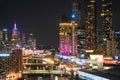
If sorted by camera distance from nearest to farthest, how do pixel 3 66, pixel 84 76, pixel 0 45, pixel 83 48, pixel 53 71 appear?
pixel 84 76
pixel 3 66
pixel 53 71
pixel 0 45
pixel 83 48

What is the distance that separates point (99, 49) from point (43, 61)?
19.5 metres

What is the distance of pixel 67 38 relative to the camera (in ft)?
383

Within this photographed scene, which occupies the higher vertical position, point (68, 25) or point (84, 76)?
point (68, 25)

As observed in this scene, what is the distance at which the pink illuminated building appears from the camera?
11456 centimetres

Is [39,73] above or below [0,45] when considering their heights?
below

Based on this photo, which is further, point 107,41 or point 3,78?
point 107,41

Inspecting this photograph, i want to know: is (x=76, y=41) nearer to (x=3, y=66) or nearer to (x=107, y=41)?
(x=107, y=41)

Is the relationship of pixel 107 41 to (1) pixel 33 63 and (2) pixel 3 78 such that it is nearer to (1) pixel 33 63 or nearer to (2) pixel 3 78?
(1) pixel 33 63

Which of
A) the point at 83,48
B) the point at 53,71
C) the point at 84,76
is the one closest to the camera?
the point at 84,76

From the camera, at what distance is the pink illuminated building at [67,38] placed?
376 ft

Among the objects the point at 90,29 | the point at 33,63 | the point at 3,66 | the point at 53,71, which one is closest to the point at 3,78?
the point at 3,66

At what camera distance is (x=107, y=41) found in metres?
110

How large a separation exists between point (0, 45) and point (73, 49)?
26763mm

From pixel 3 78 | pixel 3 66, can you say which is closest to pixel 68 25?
pixel 3 66
